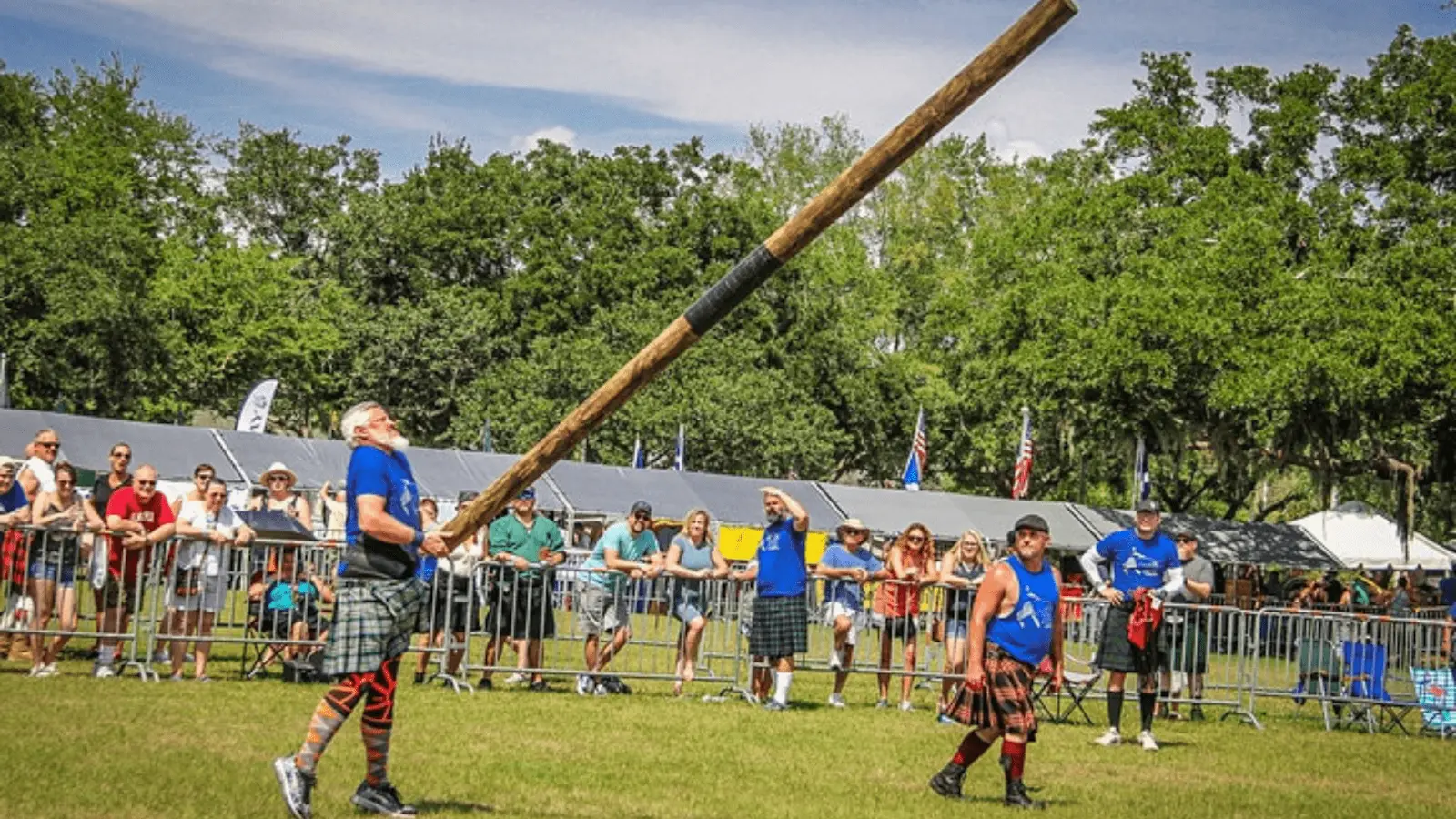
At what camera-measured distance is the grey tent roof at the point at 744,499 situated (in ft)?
99.0

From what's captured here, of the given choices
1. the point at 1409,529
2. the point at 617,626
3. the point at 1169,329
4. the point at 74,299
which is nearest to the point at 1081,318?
the point at 1169,329

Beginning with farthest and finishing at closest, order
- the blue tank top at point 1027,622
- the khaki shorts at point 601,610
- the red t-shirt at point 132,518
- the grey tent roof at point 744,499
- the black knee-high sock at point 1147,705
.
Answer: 1. the grey tent roof at point 744,499
2. the khaki shorts at point 601,610
3. the red t-shirt at point 132,518
4. the black knee-high sock at point 1147,705
5. the blue tank top at point 1027,622

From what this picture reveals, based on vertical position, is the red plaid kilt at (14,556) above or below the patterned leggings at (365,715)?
above

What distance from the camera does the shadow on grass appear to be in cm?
715

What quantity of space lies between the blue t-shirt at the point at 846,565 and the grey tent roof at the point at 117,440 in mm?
13045

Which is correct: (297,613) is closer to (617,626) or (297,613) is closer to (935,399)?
(617,626)

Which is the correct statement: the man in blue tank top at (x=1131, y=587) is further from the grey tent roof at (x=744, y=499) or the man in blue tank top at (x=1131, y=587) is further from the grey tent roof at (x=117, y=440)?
the grey tent roof at (x=744, y=499)

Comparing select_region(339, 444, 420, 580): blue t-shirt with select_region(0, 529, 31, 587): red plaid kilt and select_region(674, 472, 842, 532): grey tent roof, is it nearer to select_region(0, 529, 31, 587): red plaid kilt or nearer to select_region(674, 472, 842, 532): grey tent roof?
select_region(0, 529, 31, 587): red plaid kilt

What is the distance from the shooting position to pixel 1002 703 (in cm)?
833

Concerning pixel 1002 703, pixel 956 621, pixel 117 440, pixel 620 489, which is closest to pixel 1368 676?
pixel 956 621

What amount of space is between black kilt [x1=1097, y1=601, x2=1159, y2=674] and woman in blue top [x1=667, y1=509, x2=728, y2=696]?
323cm

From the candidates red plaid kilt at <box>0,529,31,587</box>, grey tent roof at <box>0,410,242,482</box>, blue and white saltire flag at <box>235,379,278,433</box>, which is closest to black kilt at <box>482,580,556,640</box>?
red plaid kilt at <box>0,529,31,587</box>

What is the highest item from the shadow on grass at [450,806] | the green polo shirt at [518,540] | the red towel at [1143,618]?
the green polo shirt at [518,540]

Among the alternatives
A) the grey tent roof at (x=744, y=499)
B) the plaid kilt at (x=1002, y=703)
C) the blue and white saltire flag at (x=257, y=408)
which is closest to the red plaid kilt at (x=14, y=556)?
the plaid kilt at (x=1002, y=703)
